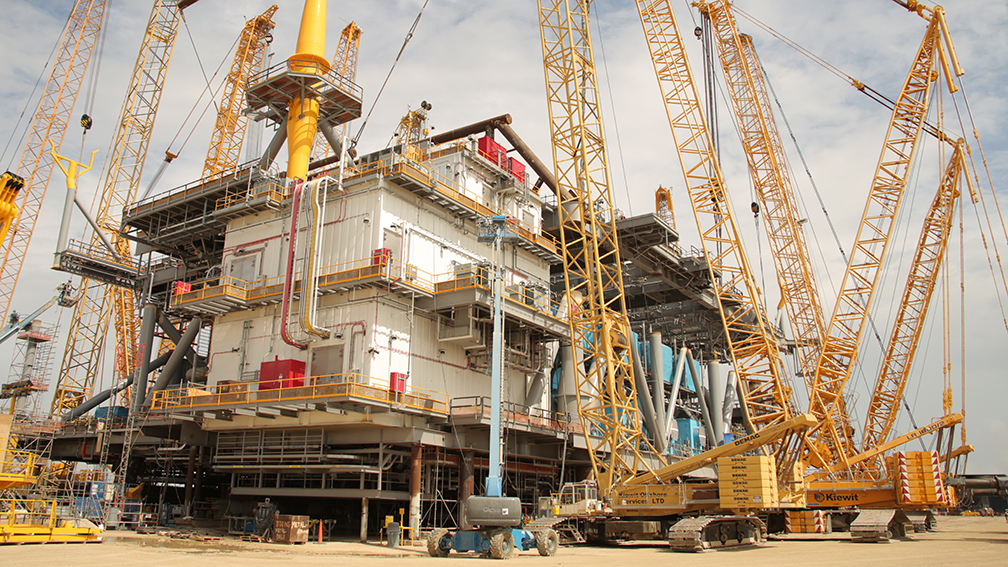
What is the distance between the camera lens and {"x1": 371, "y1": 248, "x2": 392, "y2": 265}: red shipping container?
35000mm

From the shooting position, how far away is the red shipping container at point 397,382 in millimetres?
33188

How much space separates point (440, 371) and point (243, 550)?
570 inches

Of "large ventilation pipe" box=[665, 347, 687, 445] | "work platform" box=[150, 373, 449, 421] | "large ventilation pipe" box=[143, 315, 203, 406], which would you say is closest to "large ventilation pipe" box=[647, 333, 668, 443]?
"large ventilation pipe" box=[665, 347, 687, 445]

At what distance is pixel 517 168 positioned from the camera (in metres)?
47.8

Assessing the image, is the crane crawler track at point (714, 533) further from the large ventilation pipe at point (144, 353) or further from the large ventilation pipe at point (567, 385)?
the large ventilation pipe at point (144, 353)

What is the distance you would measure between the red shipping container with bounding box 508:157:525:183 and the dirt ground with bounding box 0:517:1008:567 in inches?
1004

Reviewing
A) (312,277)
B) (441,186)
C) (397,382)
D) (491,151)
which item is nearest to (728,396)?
(491,151)

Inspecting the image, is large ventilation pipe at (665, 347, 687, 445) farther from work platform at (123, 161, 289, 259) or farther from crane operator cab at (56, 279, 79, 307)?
crane operator cab at (56, 279, 79, 307)

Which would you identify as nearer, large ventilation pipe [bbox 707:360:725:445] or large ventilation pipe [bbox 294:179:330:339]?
large ventilation pipe [bbox 294:179:330:339]

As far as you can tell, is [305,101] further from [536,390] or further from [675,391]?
[675,391]

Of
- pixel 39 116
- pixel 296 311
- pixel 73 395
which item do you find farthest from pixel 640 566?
pixel 39 116

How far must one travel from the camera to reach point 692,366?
6175 cm

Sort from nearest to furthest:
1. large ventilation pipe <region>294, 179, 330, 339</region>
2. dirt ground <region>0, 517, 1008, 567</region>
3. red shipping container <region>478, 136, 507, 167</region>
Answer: dirt ground <region>0, 517, 1008, 567</region> → large ventilation pipe <region>294, 179, 330, 339</region> → red shipping container <region>478, 136, 507, 167</region>

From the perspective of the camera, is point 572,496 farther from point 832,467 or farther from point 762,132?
point 762,132
